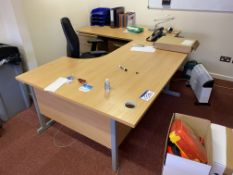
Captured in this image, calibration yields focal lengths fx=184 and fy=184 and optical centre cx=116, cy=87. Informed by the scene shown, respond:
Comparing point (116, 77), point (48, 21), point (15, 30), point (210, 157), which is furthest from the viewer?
point (48, 21)

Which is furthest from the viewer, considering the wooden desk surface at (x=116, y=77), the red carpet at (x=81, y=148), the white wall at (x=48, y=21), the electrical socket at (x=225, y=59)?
the electrical socket at (x=225, y=59)

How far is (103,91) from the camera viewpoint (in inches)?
60.6

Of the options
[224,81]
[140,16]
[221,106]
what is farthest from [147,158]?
[140,16]

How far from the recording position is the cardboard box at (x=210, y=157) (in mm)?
1234

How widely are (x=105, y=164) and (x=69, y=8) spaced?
8.34 feet

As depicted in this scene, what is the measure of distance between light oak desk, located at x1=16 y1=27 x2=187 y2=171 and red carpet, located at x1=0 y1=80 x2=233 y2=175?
0.19 meters

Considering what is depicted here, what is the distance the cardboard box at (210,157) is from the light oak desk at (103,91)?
0.40 m

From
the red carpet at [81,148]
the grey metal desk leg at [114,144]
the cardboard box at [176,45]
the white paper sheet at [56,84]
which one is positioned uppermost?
the cardboard box at [176,45]

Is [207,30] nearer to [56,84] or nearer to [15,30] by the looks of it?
[56,84]

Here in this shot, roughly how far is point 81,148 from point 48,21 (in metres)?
1.95

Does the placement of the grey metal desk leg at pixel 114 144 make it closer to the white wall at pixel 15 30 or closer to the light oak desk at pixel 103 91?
the light oak desk at pixel 103 91

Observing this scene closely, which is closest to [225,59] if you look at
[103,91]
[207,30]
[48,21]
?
[207,30]

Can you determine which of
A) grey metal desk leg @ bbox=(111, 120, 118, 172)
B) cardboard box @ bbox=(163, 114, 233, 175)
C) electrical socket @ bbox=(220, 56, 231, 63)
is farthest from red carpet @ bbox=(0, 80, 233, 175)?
electrical socket @ bbox=(220, 56, 231, 63)

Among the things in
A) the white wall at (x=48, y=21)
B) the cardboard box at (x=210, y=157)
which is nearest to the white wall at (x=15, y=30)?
the white wall at (x=48, y=21)
